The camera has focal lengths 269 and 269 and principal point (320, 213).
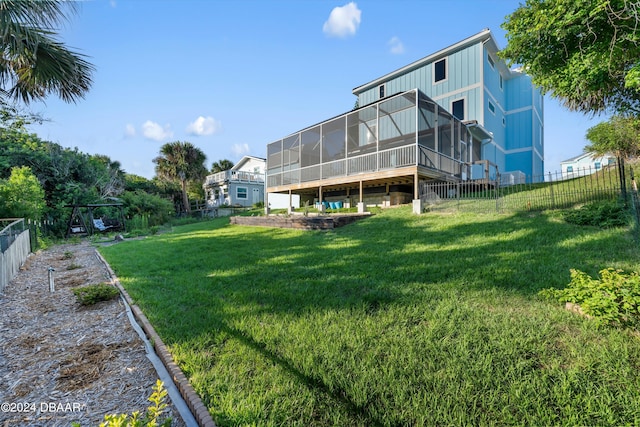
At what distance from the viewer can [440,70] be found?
52.1 feet

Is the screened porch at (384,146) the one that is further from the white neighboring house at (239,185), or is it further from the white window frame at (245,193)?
the white window frame at (245,193)

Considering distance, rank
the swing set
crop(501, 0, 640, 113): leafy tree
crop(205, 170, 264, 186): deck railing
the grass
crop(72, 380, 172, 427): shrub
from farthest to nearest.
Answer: crop(205, 170, 264, 186): deck railing, the swing set, crop(501, 0, 640, 113): leafy tree, the grass, crop(72, 380, 172, 427): shrub

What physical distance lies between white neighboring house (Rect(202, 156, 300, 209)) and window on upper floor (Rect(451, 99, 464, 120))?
1684 cm

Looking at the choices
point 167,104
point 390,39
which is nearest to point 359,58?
point 390,39

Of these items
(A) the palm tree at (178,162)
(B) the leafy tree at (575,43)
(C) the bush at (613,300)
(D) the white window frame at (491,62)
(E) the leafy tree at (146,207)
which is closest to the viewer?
(C) the bush at (613,300)

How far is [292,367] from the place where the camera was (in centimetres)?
211

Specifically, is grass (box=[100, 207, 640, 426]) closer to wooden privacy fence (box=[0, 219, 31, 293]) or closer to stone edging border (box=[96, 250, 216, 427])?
stone edging border (box=[96, 250, 216, 427])

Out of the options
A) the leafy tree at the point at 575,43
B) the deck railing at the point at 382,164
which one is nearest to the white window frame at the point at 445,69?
the deck railing at the point at 382,164

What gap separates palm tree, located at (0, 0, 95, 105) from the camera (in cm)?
454

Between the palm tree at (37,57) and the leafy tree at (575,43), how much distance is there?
26.9 feet

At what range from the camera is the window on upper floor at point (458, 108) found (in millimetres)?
15305

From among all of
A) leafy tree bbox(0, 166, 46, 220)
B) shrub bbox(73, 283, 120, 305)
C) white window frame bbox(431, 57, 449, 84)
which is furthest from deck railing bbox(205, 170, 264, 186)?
shrub bbox(73, 283, 120, 305)

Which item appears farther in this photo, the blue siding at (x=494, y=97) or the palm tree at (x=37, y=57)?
the blue siding at (x=494, y=97)

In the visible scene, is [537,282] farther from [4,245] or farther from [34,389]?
[4,245]
